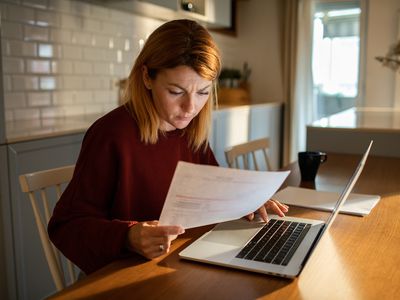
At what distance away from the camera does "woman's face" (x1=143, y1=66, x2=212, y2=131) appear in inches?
42.7

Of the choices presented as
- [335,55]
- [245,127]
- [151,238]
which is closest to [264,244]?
[151,238]

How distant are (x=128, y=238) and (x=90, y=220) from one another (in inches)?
5.2

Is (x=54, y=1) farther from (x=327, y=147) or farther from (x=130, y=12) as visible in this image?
(x=327, y=147)

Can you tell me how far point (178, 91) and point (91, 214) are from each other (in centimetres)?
36

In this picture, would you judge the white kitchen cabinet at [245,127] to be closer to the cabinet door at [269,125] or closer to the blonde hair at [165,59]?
the cabinet door at [269,125]

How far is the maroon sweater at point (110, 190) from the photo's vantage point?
1001 mm

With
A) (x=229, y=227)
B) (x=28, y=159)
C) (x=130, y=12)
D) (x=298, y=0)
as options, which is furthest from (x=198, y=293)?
(x=298, y=0)

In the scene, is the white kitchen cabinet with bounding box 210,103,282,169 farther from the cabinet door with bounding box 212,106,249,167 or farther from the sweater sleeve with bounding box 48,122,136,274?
the sweater sleeve with bounding box 48,122,136,274

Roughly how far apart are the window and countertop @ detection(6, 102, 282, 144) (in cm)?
293

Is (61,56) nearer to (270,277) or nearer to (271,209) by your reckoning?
(271,209)

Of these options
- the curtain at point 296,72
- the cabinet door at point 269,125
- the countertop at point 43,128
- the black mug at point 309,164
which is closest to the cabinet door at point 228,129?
the cabinet door at point 269,125

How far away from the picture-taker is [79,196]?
1.08 meters

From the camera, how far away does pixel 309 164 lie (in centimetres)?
168

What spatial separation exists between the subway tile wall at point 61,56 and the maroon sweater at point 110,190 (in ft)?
4.90
